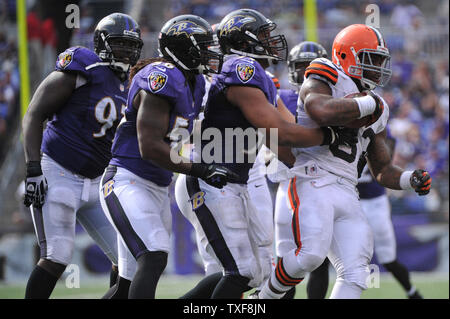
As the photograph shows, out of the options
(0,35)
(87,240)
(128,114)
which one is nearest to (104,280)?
(87,240)

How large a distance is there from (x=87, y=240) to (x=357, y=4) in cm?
845

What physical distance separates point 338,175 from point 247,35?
102 cm

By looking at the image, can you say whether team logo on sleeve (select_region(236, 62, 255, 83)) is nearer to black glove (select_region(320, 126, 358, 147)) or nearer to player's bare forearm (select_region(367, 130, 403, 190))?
black glove (select_region(320, 126, 358, 147))

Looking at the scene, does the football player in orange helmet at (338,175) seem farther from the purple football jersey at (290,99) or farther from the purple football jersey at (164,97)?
the purple football jersey at (290,99)

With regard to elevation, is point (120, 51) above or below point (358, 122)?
above

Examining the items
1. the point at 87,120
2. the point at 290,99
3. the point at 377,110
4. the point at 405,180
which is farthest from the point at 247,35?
the point at 290,99

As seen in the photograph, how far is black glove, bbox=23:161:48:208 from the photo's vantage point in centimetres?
443

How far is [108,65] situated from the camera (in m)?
4.71

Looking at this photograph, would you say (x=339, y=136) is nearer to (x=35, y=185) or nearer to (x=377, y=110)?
(x=377, y=110)

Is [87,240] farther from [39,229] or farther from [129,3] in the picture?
[129,3]

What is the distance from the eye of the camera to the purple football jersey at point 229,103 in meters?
3.97

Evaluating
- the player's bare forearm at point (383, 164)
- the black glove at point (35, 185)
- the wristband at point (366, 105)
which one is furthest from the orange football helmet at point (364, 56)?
the black glove at point (35, 185)

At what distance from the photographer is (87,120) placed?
15.4 feet

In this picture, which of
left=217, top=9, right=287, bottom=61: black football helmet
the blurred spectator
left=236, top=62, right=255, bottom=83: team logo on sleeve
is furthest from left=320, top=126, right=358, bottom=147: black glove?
the blurred spectator
